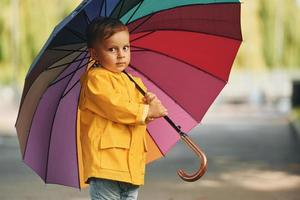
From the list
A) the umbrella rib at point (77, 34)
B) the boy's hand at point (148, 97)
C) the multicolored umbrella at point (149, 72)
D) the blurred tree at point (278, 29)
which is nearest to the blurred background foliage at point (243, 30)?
the blurred tree at point (278, 29)

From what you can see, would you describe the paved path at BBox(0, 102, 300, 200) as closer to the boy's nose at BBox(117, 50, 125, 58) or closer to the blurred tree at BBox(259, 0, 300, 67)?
the boy's nose at BBox(117, 50, 125, 58)

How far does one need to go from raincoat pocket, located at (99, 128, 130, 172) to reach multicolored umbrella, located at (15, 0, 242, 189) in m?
0.48

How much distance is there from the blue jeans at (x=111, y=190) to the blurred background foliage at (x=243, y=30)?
26973 mm

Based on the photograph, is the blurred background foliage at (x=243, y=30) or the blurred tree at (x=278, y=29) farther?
the blurred tree at (x=278, y=29)

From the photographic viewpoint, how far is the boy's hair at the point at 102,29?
3.75m

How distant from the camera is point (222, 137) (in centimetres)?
1608

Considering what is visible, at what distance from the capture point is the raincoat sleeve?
12.2 feet

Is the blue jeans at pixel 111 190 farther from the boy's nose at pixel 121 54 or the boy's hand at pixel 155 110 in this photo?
the boy's nose at pixel 121 54

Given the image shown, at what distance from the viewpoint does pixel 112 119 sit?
12.2 ft

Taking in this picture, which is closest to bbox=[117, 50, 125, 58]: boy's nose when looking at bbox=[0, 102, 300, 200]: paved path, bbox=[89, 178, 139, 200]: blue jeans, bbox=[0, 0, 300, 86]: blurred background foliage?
bbox=[89, 178, 139, 200]: blue jeans

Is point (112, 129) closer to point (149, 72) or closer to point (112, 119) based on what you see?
point (112, 119)

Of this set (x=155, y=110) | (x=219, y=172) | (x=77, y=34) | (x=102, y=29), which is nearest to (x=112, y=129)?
(x=155, y=110)

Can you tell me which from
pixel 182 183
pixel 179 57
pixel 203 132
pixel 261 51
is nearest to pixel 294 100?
pixel 203 132

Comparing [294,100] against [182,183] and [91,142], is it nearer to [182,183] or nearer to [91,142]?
[182,183]
